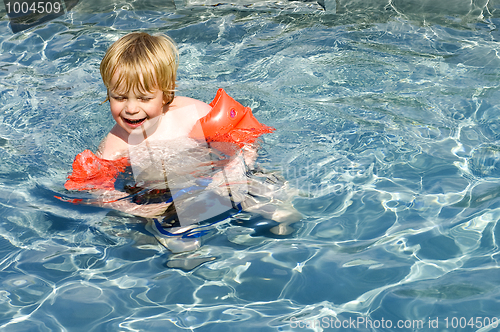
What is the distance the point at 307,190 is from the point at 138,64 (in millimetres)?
1290

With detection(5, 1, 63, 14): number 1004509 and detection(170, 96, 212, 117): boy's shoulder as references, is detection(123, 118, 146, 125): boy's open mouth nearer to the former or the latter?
detection(170, 96, 212, 117): boy's shoulder

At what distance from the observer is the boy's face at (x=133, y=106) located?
2.90m

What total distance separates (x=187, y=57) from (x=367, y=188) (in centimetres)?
288

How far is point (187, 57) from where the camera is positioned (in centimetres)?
533

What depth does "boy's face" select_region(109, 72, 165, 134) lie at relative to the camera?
2902mm

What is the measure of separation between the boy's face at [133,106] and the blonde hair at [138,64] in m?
0.03

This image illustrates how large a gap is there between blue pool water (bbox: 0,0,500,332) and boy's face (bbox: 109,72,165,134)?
588mm

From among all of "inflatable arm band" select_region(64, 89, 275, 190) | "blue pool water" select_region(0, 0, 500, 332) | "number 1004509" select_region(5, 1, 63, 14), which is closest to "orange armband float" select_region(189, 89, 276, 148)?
"inflatable arm band" select_region(64, 89, 275, 190)

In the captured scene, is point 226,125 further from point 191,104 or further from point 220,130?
point 191,104

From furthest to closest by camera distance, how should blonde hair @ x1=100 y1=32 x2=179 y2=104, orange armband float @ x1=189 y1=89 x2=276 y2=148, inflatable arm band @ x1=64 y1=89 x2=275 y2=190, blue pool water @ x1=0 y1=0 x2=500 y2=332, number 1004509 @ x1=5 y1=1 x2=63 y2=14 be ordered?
number 1004509 @ x1=5 y1=1 x2=63 y2=14 < orange armband float @ x1=189 y1=89 x2=276 y2=148 < inflatable arm band @ x1=64 y1=89 x2=275 y2=190 < blonde hair @ x1=100 y1=32 x2=179 y2=104 < blue pool water @ x1=0 y1=0 x2=500 y2=332

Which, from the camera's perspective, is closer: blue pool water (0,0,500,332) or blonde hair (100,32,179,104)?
blue pool water (0,0,500,332)

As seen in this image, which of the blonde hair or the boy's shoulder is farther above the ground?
the blonde hair

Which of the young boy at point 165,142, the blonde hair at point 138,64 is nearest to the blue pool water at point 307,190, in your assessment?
the young boy at point 165,142

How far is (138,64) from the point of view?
2879mm
